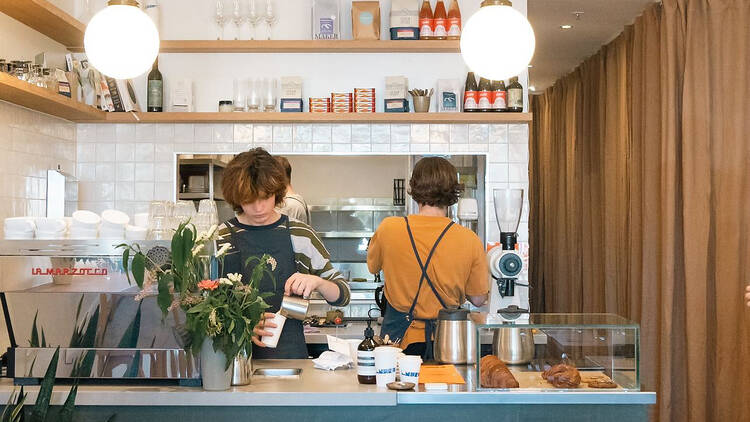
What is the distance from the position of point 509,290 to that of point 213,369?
65.0 inches

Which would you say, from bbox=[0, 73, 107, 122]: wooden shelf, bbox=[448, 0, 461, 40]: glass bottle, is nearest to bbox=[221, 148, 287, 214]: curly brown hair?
bbox=[0, 73, 107, 122]: wooden shelf

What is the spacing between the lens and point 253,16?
4547 mm

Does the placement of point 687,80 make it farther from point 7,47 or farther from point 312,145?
point 7,47

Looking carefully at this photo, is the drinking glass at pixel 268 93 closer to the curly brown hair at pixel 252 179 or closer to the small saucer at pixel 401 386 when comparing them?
the curly brown hair at pixel 252 179

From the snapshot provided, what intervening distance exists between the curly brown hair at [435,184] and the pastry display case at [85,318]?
1248 millimetres

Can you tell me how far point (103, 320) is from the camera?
238 cm

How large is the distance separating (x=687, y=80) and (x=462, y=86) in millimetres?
1372

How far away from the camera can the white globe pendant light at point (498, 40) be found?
282 centimetres

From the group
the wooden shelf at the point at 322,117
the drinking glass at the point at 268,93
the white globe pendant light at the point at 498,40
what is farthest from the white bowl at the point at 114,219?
the drinking glass at the point at 268,93

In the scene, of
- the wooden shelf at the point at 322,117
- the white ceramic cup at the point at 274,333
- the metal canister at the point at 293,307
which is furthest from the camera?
the wooden shelf at the point at 322,117

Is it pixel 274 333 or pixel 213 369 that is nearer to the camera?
pixel 213 369

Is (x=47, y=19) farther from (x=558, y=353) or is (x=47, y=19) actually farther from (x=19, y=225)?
(x=558, y=353)

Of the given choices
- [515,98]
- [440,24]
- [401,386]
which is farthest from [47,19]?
[401,386]

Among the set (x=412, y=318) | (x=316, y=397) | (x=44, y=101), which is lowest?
(x=316, y=397)
